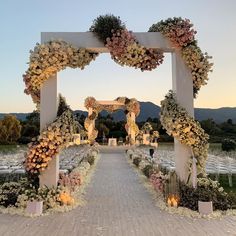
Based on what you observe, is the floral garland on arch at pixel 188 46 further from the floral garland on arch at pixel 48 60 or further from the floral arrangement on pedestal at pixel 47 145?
the floral arrangement on pedestal at pixel 47 145

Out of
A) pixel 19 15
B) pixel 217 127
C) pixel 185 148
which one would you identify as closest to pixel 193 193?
pixel 185 148

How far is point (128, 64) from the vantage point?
787cm

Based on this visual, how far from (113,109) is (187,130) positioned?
74.6 feet

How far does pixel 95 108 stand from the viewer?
29672 mm

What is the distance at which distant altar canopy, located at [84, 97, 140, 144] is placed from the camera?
96.3ft

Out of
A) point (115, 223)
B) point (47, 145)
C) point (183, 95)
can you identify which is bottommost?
point (115, 223)

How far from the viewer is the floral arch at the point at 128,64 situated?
755cm

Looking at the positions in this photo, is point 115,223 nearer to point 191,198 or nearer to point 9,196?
point 191,198

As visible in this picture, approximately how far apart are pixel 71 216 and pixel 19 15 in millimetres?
7647

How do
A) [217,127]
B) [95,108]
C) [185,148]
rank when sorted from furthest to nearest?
[217,127]
[95,108]
[185,148]

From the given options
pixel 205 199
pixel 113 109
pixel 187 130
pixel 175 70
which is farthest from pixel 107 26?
pixel 113 109

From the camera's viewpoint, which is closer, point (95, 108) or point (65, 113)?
point (65, 113)

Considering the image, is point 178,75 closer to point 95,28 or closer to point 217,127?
point 95,28

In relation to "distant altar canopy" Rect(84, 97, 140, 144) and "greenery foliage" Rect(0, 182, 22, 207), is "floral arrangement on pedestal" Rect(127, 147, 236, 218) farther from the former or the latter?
"distant altar canopy" Rect(84, 97, 140, 144)
